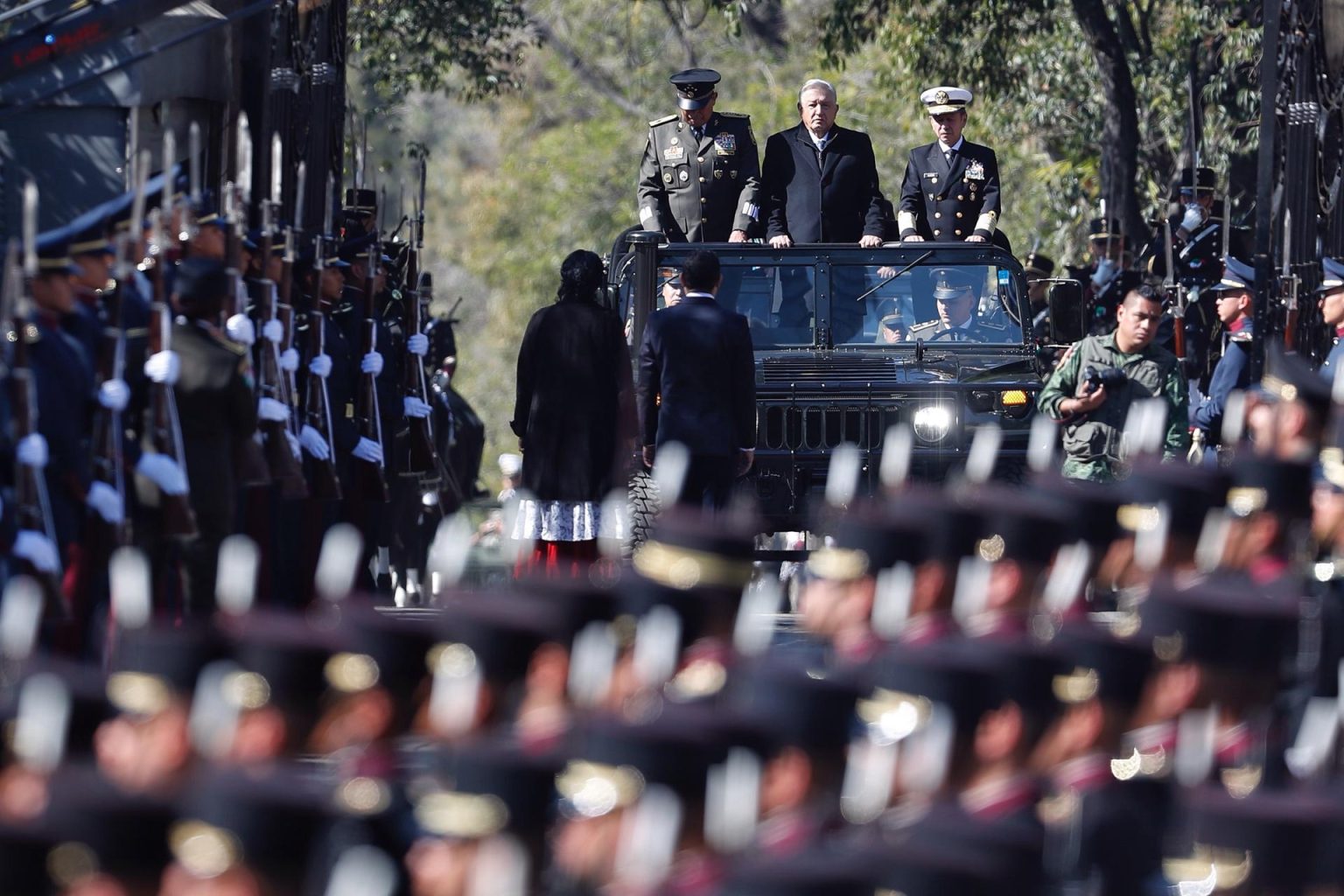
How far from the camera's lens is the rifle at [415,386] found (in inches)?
554

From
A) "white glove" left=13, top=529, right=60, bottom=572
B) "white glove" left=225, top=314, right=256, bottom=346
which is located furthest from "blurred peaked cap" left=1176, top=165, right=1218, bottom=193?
"white glove" left=13, top=529, right=60, bottom=572

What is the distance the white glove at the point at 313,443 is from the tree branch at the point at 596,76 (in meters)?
31.5

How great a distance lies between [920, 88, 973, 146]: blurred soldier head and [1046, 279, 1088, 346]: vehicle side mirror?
76.8 inches

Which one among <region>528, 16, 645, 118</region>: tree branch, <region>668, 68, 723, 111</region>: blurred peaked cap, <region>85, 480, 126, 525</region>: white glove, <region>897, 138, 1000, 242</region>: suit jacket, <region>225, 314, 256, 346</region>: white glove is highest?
<region>528, 16, 645, 118</region>: tree branch

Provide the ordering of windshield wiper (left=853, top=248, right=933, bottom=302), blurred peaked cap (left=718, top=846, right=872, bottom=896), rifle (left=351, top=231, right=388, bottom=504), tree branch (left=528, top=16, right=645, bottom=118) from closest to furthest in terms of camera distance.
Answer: blurred peaked cap (left=718, top=846, right=872, bottom=896) → rifle (left=351, top=231, right=388, bottom=504) → windshield wiper (left=853, top=248, right=933, bottom=302) → tree branch (left=528, top=16, right=645, bottom=118)

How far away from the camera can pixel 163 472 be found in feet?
31.9

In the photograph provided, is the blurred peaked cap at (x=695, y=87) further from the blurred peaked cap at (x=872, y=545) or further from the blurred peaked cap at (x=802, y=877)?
the blurred peaked cap at (x=802, y=877)

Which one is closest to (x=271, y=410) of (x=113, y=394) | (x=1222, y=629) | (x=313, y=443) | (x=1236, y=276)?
(x=313, y=443)

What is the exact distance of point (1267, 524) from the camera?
757 centimetres

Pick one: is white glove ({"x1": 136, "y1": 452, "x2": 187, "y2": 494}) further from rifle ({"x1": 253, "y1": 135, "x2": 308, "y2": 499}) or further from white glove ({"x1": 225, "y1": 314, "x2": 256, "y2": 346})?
rifle ({"x1": 253, "y1": 135, "x2": 308, "y2": 499})

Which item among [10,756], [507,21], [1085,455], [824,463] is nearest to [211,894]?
[10,756]

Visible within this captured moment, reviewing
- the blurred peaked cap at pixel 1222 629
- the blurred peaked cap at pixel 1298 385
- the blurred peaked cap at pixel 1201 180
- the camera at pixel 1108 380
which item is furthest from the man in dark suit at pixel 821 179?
the blurred peaked cap at pixel 1222 629

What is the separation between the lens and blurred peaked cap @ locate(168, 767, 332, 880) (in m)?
4.67

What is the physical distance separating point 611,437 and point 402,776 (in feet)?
20.3
